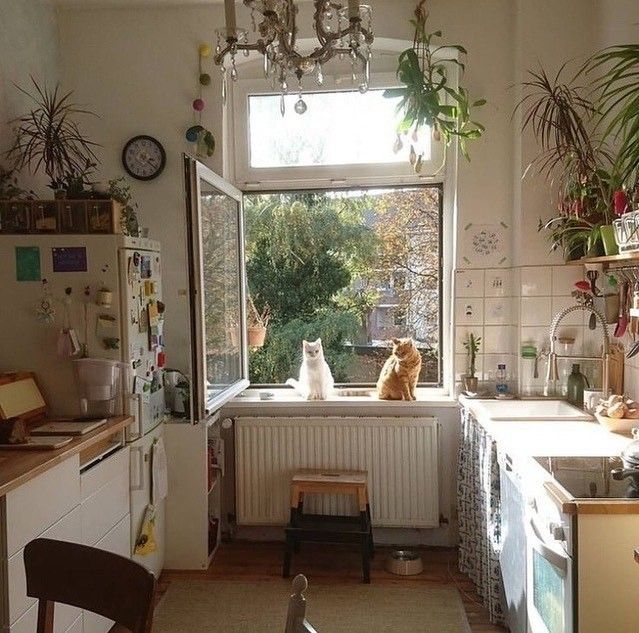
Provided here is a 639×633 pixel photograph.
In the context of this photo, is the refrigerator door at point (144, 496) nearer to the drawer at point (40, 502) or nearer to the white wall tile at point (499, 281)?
the drawer at point (40, 502)

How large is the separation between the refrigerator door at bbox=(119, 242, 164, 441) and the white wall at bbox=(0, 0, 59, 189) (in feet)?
2.62

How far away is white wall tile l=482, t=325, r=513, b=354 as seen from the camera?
125 inches

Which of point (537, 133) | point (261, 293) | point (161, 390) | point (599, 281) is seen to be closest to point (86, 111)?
point (261, 293)

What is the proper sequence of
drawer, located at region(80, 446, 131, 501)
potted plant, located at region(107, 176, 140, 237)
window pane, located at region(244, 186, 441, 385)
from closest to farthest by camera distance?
1. drawer, located at region(80, 446, 131, 501)
2. potted plant, located at region(107, 176, 140, 237)
3. window pane, located at region(244, 186, 441, 385)

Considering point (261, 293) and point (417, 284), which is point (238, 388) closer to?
point (261, 293)

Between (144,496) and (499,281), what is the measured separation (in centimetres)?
203

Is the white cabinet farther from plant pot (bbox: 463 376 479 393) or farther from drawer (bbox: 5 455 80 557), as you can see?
plant pot (bbox: 463 376 479 393)

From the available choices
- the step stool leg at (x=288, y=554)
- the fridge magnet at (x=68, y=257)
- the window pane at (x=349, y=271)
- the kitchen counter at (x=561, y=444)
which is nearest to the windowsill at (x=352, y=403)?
the window pane at (x=349, y=271)

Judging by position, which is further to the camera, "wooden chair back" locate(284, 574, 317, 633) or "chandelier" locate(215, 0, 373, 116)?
"chandelier" locate(215, 0, 373, 116)

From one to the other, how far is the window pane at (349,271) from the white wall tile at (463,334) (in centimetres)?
26

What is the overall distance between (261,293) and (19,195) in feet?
4.44

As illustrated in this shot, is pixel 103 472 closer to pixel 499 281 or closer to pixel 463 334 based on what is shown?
pixel 463 334

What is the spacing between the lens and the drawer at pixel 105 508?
219 centimetres

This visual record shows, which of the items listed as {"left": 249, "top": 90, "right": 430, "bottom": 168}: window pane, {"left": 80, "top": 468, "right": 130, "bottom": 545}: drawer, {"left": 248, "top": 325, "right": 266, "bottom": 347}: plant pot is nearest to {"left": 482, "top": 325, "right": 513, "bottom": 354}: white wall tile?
{"left": 249, "top": 90, "right": 430, "bottom": 168}: window pane
